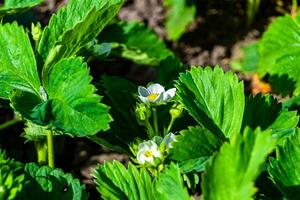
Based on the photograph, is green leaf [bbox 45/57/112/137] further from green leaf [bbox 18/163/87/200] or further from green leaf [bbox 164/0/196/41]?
green leaf [bbox 164/0/196/41]

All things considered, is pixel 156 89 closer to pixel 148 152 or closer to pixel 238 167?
pixel 148 152

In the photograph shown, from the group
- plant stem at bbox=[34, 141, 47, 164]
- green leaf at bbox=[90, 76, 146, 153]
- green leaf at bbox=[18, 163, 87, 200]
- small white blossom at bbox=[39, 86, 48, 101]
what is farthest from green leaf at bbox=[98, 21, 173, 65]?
green leaf at bbox=[18, 163, 87, 200]

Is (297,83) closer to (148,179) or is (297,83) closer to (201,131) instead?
(201,131)

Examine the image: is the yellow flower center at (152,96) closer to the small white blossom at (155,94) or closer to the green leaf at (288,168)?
the small white blossom at (155,94)

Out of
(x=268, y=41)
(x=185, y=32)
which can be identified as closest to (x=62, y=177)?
(x=268, y=41)

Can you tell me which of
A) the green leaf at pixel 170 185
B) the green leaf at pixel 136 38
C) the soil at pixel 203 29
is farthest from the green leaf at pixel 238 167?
the soil at pixel 203 29

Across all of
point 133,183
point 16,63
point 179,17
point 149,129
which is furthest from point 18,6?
point 179,17
